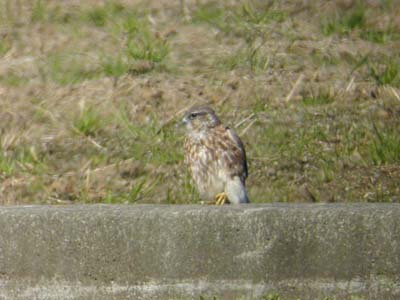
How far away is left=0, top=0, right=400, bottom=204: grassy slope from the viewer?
6.43 metres

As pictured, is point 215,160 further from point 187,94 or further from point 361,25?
point 361,25

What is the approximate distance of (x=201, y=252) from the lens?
4582mm

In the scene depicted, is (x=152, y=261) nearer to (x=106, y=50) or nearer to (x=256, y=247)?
(x=256, y=247)

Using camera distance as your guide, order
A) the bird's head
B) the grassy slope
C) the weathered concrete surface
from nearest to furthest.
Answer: the weathered concrete surface, the bird's head, the grassy slope

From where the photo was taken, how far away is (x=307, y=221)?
452cm

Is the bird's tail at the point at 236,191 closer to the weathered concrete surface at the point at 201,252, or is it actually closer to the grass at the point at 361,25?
the weathered concrete surface at the point at 201,252

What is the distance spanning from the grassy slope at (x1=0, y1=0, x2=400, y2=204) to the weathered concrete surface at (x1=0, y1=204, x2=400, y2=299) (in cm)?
142

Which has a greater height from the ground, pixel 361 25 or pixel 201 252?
pixel 201 252

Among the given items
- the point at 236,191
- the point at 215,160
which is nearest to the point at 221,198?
the point at 236,191

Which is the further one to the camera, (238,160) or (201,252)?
(238,160)

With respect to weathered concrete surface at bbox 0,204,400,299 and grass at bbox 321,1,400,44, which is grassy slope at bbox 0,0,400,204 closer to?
grass at bbox 321,1,400,44

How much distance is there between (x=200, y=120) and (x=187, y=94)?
990 millimetres

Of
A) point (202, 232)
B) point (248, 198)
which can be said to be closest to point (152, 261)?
point (202, 232)

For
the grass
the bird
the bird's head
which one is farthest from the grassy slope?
the bird's head
